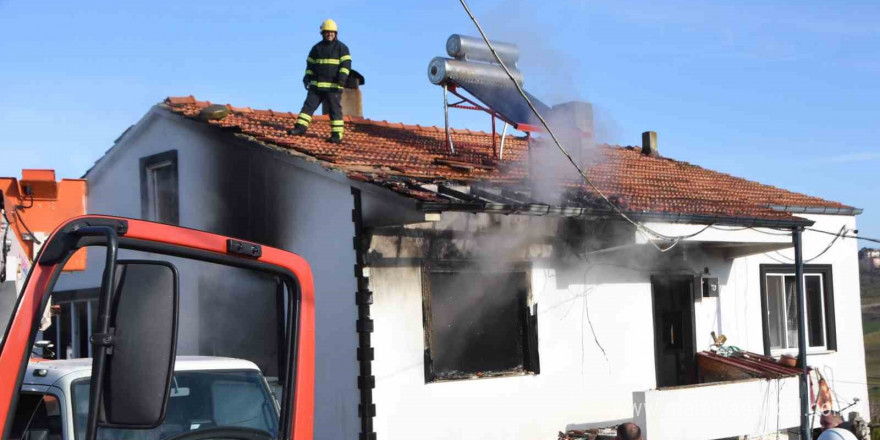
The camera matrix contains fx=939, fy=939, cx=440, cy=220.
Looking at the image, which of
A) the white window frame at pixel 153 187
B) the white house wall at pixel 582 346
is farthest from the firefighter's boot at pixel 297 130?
the white house wall at pixel 582 346

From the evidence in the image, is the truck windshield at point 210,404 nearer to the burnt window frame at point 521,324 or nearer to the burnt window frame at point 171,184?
the burnt window frame at point 521,324

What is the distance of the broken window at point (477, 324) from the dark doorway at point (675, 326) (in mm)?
2543

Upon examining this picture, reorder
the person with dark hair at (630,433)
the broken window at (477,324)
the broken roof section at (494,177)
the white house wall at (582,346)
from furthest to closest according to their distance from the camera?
the broken window at (477,324)
the white house wall at (582,346)
the broken roof section at (494,177)
the person with dark hair at (630,433)

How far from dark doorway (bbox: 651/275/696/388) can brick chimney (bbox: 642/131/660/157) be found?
5.11 metres

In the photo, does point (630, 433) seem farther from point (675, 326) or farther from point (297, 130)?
point (297, 130)

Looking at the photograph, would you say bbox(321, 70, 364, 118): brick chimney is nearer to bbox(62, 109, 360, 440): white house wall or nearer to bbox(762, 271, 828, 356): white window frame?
bbox(62, 109, 360, 440): white house wall

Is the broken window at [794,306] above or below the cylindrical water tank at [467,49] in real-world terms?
below

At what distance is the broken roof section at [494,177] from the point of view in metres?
10.2

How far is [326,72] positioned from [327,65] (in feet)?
0.32

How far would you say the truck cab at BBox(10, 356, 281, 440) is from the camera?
348 centimetres

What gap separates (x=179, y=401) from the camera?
409cm

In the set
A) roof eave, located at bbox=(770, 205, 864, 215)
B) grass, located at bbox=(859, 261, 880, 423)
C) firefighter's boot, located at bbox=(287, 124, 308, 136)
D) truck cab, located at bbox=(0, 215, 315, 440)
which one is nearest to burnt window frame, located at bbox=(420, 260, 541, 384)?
firefighter's boot, located at bbox=(287, 124, 308, 136)

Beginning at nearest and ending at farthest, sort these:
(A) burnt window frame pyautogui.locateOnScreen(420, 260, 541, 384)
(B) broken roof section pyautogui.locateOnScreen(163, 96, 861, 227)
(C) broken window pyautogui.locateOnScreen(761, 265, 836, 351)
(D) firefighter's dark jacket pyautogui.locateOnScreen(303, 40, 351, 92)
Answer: (B) broken roof section pyautogui.locateOnScreen(163, 96, 861, 227)
(A) burnt window frame pyautogui.locateOnScreen(420, 260, 541, 384)
(D) firefighter's dark jacket pyautogui.locateOnScreen(303, 40, 351, 92)
(C) broken window pyautogui.locateOnScreen(761, 265, 836, 351)

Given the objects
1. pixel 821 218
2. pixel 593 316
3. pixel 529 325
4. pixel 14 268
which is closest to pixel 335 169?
pixel 529 325
